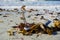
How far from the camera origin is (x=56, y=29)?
2.95 meters

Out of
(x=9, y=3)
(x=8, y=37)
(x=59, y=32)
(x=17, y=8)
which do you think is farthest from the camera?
(x=9, y=3)

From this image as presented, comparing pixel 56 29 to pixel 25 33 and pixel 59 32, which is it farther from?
pixel 25 33

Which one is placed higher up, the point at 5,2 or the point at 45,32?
the point at 45,32

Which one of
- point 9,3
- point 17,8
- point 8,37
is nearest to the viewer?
point 8,37

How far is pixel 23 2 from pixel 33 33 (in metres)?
3.49

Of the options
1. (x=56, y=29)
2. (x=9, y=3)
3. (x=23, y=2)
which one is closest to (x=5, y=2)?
(x=9, y=3)

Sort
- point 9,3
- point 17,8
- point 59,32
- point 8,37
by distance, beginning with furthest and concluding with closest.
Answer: point 9,3, point 17,8, point 59,32, point 8,37

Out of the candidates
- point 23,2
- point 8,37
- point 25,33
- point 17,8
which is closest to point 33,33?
point 25,33

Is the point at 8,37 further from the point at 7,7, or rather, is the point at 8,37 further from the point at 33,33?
the point at 7,7

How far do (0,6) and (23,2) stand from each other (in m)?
0.85

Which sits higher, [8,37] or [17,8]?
[8,37]

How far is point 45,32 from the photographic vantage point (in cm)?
275

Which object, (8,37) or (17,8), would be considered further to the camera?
(17,8)

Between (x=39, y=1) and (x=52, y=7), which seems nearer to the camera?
(x=52, y=7)
